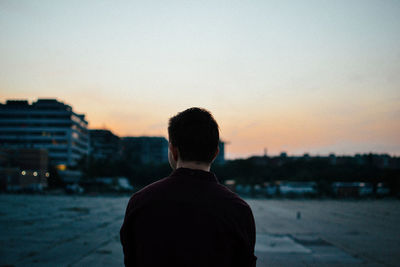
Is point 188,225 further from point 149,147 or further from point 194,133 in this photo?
point 149,147

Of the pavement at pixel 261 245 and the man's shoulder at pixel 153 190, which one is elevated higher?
the man's shoulder at pixel 153 190

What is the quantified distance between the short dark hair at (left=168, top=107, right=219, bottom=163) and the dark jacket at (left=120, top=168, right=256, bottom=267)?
6.7 inches

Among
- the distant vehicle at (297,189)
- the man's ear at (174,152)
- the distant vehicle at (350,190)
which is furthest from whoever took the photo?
the distant vehicle at (350,190)

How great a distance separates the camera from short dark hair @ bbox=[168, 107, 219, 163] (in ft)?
6.05

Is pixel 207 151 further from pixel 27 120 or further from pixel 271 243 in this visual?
pixel 27 120

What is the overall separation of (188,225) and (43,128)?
114 m

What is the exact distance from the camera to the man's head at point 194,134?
185 cm

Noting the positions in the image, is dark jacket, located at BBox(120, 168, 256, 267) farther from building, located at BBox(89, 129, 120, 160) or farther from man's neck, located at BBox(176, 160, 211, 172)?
building, located at BBox(89, 129, 120, 160)

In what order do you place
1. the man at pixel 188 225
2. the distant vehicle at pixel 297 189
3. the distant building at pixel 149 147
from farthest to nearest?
the distant building at pixel 149 147 < the distant vehicle at pixel 297 189 < the man at pixel 188 225

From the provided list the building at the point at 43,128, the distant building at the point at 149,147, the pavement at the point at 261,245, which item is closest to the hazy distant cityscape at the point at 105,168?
the building at the point at 43,128

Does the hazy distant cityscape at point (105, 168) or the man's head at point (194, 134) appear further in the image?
the hazy distant cityscape at point (105, 168)

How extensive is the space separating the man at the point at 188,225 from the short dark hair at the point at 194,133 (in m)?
0.10

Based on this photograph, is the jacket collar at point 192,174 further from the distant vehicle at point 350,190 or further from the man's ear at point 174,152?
the distant vehicle at point 350,190

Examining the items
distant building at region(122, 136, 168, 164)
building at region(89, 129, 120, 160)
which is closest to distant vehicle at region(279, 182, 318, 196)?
building at region(89, 129, 120, 160)
